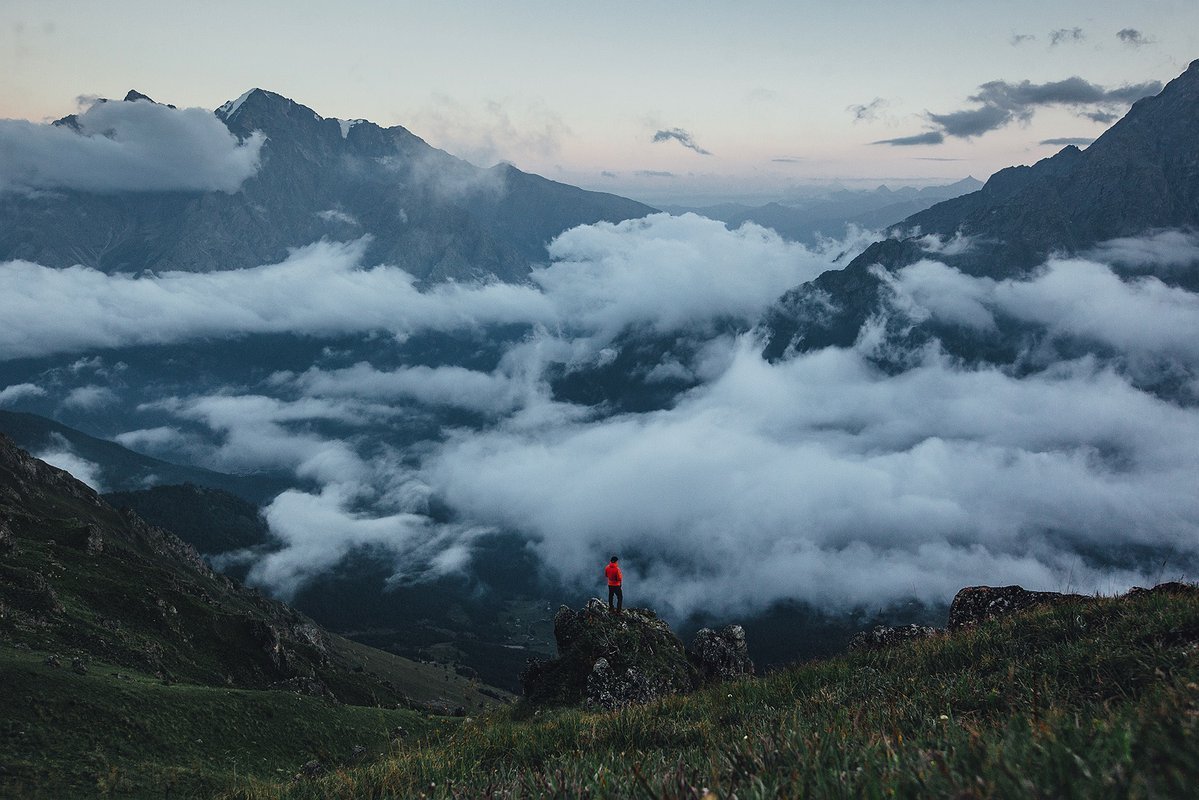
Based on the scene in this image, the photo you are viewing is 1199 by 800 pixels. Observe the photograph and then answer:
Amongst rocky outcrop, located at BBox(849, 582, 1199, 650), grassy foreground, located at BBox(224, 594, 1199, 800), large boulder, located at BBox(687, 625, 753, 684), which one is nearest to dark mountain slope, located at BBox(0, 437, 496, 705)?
large boulder, located at BBox(687, 625, 753, 684)

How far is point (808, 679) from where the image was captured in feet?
38.5

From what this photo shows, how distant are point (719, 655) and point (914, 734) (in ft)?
94.6

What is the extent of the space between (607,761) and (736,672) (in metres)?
27.1

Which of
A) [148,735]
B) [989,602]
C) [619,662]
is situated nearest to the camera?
[989,602]

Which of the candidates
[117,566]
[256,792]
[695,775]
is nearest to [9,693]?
[256,792]

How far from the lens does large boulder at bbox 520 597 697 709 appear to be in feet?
80.0

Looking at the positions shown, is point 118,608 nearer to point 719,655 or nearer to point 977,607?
point 719,655

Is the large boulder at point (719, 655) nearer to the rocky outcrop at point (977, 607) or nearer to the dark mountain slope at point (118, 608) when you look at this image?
the rocky outcrop at point (977, 607)

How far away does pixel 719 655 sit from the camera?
32188 mm

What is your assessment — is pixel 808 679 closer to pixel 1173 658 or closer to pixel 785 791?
pixel 1173 658

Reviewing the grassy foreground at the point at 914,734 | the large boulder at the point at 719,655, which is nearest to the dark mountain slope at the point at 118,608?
the large boulder at the point at 719,655

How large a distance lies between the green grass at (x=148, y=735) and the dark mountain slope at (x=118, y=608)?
16111 mm

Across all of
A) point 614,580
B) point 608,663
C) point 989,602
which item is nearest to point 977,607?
point 989,602

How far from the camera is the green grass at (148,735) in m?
17.8
